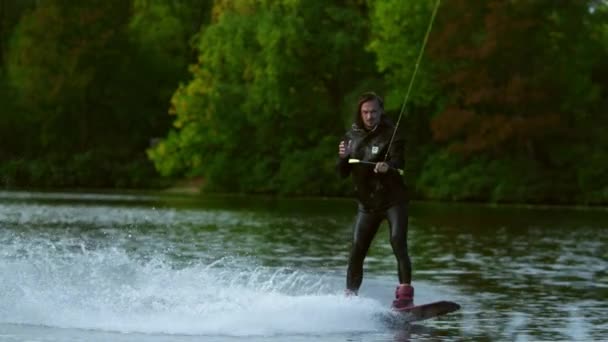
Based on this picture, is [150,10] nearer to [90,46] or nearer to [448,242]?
[90,46]

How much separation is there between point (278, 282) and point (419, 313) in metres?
3.71

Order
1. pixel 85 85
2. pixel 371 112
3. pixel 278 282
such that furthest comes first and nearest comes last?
pixel 85 85
pixel 278 282
pixel 371 112

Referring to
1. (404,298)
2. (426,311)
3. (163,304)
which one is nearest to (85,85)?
(163,304)

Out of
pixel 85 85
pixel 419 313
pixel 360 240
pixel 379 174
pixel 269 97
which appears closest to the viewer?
pixel 419 313

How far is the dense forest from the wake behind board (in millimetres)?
39600

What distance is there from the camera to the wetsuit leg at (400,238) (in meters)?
14.4

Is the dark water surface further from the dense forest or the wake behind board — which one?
the dense forest

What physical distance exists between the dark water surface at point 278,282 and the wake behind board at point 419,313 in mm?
105

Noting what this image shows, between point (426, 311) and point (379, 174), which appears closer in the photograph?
point (426, 311)

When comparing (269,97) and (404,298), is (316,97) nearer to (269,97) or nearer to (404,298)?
(269,97)

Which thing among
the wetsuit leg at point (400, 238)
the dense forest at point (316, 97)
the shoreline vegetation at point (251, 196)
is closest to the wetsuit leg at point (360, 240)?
the wetsuit leg at point (400, 238)

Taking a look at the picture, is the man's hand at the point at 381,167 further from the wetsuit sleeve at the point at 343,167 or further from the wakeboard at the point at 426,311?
the wakeboard at the point at 426,311

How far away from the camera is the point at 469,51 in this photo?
5672 cm

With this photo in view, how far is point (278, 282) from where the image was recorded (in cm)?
1761
